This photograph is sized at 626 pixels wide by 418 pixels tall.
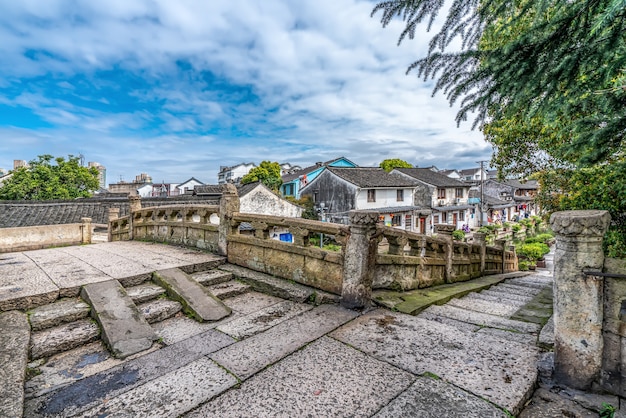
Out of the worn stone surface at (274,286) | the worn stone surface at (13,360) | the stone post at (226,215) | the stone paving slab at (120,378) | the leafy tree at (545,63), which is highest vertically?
the leafy tree at (545,63)

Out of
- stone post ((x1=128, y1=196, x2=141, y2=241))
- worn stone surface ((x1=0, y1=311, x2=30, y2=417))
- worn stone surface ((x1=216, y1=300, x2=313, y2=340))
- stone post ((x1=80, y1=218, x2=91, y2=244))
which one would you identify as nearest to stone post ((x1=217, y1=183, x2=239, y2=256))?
worn stone surface ((x1=216, y1=300, x2=313, y2=340))

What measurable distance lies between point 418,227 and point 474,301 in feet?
81.9

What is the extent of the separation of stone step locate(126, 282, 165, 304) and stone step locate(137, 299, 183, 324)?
0.07 metres

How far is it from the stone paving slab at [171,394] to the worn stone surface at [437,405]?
4.23 ft

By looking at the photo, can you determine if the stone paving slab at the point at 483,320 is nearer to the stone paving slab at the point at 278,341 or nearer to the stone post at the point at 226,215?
the stone paving slab at the point at 278,341

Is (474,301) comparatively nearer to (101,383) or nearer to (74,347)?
(101,383)

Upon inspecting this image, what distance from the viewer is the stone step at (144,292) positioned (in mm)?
3916

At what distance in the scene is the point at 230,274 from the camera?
4.99 metres

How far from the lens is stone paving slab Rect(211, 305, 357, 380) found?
8.67 ft

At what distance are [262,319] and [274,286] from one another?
0.83 meters

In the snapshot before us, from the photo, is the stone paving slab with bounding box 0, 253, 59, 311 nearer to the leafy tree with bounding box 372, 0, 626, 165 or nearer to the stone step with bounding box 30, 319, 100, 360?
the stone step with bounding box 30, 319, 100, 360

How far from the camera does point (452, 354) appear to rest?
2781mm

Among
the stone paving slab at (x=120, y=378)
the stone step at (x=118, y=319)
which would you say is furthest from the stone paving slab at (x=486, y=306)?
the stone step at (x=118, y=319)

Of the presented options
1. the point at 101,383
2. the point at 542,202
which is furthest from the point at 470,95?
the point at 542,202
